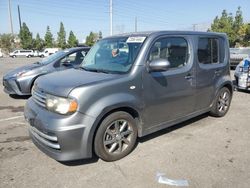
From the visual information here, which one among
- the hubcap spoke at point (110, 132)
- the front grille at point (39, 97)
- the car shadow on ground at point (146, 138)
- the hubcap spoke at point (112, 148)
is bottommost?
the car shadow on ground at point (146, 138)

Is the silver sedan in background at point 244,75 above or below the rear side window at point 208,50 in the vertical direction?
below

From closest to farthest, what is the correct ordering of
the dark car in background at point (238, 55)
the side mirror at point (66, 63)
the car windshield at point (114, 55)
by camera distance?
the car windshield at point (114, 55) < the side mirror at point (66, 63) < the dark car in background at point (238, 55)

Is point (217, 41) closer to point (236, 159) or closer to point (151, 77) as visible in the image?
point (151, 77)

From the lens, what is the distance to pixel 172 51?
14.4 feet

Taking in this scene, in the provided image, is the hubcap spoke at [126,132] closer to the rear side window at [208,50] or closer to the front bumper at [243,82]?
the rear side window at [208,50]

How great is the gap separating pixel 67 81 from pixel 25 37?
6520 cm

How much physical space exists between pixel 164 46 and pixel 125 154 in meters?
1.87

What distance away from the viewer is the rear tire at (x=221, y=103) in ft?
18.4

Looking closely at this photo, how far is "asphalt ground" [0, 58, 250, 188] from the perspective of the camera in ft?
10.5

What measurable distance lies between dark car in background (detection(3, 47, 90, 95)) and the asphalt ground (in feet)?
8.16

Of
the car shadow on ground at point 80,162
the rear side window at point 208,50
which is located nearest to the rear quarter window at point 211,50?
the rear side window at point 208,50

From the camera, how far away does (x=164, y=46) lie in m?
4.24

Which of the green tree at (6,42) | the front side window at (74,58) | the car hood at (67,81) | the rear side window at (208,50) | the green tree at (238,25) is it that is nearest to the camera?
the car hood at (67,81)

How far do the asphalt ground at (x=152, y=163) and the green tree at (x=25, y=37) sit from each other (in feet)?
208
